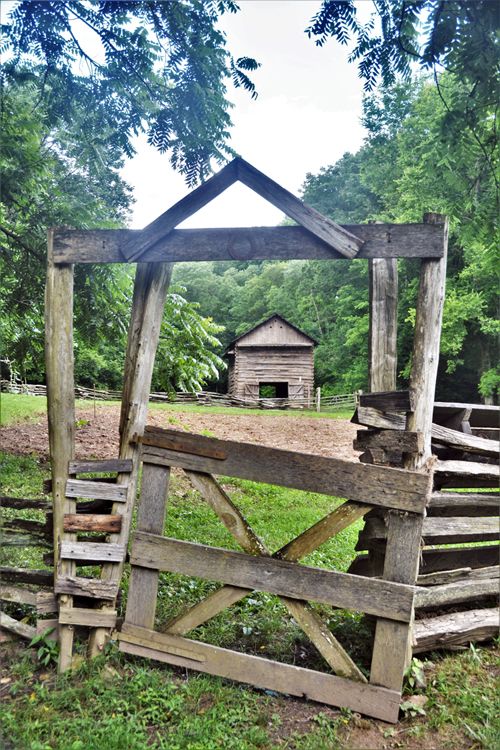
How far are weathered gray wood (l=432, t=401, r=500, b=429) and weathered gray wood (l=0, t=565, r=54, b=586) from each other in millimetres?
Answer: 3944

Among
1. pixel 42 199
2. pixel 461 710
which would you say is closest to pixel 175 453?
pixel 461 710

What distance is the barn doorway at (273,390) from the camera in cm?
1395

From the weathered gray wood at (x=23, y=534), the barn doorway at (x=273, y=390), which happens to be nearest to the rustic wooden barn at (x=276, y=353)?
the barn doorway at (x=273, y=390)

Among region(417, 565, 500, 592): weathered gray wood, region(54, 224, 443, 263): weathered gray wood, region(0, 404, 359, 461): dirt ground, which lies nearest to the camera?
region(54, 224, 443, 263): weathered gray wood

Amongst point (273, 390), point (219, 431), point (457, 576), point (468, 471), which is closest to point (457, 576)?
point (457, 576)

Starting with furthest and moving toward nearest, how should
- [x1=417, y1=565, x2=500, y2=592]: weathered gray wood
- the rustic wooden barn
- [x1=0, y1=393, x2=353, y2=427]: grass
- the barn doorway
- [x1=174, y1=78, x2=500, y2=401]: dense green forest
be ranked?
1. the barn doorway
2. the rustic wooden barn
3. [x1=0, y1=393, x2=353, y2=427]: grass
4. [x1=174, y1=78, x2=500, y2=401]: dense green forest
5. [x1=417, y1=565, x2=500, y2=592]: weathered gray wood

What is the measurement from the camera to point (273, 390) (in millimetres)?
16047

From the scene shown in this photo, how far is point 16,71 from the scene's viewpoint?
17.5 feet

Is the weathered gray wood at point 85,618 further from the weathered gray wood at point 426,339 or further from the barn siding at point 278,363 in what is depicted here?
the barn siding at point 278,363

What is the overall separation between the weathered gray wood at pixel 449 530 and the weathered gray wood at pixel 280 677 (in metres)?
1.10

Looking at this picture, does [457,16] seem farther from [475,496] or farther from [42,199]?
[42,199]

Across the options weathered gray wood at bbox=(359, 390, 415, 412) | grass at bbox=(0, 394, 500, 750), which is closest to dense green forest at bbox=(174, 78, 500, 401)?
weathered gray wood at bbox=(359, 390, 415, 412)

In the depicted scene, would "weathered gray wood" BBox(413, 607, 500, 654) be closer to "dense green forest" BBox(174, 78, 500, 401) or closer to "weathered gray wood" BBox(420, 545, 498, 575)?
"weathered gray wood" BBox(420, 545, 498, 575)

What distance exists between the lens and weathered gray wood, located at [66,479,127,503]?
11.8 feet
